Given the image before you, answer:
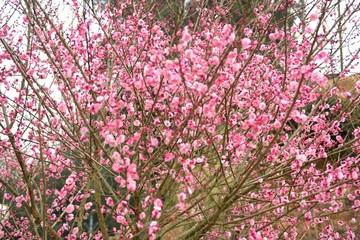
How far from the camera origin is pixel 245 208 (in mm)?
5043

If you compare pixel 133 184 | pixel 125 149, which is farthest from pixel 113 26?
pixel 133 184

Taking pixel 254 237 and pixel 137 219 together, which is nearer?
pixel 254 237

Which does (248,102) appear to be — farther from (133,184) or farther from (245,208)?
(133,184)

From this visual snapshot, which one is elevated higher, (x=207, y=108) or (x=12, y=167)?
(x=12, y=167)

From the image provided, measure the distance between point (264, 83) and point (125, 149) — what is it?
8.46ft

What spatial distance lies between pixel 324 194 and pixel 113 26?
12.9 feet

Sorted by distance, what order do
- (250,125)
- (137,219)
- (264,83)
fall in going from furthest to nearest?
(264,83)
(137,219)
(250,125)

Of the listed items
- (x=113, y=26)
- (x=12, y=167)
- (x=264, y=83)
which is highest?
(x=113, y=26)

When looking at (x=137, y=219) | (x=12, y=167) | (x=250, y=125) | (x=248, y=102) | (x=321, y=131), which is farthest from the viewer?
(x=12, y=167)

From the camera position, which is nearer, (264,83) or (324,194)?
(324,194)

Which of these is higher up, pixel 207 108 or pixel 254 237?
pixel 207 108

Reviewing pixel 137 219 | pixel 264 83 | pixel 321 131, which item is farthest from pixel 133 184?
pixel 264 83

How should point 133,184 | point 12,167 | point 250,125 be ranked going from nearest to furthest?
point 133,184, point 250,125, point 12,167

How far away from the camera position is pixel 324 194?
2832mm
